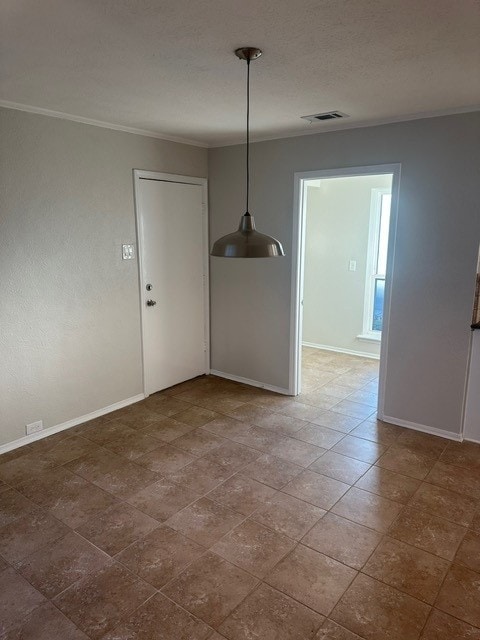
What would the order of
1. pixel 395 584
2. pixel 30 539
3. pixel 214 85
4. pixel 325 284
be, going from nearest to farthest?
pixel 395 584, pixel 30 539, pixel 214 85, pixel 325 284

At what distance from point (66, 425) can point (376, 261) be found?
4063 mm

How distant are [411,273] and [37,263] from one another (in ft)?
9.49

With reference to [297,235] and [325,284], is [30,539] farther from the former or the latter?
[325,284]

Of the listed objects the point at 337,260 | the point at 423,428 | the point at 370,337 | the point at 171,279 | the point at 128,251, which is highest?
the point at 128,251

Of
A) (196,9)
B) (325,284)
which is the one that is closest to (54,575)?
(196,9)

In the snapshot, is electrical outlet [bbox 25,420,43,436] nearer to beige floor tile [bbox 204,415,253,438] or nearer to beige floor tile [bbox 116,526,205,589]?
beige floor tile [bbox 204,415,253,438]

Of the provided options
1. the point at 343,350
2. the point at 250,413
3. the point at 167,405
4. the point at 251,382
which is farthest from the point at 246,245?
the point at 343,350

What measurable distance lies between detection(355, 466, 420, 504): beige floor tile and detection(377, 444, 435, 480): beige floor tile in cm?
7

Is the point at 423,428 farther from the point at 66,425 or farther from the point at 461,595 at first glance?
the point at 66,425

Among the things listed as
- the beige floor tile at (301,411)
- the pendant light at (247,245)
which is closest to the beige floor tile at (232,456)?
the beige floor tile at (301,411)

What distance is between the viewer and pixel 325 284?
602 centimetres

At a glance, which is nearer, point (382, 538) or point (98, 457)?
point (382, 538)

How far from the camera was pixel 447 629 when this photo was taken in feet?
6.18

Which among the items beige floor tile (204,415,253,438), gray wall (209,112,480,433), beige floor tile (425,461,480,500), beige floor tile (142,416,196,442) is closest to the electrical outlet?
beige floor tile (142,416,196,442)
